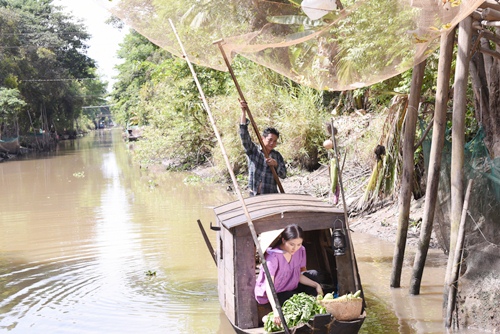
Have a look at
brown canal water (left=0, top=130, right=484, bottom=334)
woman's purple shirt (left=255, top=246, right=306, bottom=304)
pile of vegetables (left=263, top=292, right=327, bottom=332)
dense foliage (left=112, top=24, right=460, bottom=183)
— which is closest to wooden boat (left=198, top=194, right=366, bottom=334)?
woman's purple shirt (left=255, top=246, right=306, bottom=304)

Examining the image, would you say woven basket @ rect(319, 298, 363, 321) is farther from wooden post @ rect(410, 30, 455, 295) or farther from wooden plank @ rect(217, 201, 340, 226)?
wooden post @ rect(410, 30, 455, 295)

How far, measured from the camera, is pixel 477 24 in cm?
657

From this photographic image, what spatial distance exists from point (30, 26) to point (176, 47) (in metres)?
42.4

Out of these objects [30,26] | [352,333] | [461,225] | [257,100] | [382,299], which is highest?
[30,26]

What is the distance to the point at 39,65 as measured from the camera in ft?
147

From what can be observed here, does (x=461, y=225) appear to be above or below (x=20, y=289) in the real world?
above

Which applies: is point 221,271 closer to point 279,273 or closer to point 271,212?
point 279,273

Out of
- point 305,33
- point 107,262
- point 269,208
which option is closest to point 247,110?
point 305,33

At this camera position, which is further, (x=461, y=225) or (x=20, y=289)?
(x=20, y=289)

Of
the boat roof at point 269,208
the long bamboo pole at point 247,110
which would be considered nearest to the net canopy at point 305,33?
the long bamboo pole at point 247,110

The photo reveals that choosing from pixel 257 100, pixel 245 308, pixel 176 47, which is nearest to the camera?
pixel 245 308

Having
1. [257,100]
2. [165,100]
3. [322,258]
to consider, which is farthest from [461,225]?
[165,100]

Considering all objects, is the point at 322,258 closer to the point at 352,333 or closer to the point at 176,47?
the point at 352,333

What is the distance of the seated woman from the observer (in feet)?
18.3
